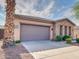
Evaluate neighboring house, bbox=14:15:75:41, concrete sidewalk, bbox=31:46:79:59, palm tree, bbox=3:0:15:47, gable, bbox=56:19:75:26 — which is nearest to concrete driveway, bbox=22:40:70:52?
concrete sidewalk, bbox=31:46:79:59

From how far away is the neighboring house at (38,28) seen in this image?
51.3 ft

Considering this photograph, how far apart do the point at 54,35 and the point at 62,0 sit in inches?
343

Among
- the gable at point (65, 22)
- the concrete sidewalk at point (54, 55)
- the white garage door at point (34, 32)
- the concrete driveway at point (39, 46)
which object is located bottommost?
the concrete sidewalk at point (54, 55)

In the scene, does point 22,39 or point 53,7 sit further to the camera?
point 53,7

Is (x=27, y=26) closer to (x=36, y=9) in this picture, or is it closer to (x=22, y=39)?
(x=22, y=39)

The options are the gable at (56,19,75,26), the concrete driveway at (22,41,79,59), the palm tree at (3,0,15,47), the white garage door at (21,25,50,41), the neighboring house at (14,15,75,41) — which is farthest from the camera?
the gable at (56,19,75,26)

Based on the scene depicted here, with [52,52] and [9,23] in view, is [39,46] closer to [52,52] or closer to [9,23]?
[52,52]

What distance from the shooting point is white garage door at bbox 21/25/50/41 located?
1645 cm

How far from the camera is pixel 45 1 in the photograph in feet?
83.3

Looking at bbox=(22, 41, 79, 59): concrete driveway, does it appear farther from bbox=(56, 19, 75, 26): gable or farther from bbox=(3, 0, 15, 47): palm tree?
bbox=(56, 19, 75, 26): gable

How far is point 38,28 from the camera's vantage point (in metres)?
18.2

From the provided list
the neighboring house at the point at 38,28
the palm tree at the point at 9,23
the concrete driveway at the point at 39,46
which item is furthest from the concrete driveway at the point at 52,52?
the neighboring house at the point at 38,28

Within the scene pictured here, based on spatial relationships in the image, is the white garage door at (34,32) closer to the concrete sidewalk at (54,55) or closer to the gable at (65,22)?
Result: the gable at (65,22)

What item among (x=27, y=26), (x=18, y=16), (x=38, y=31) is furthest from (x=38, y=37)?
(x=18, y=16)
